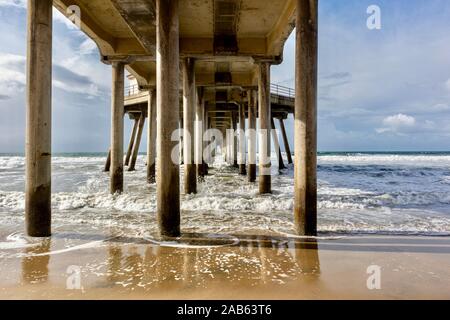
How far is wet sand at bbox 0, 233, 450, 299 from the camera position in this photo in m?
2.75

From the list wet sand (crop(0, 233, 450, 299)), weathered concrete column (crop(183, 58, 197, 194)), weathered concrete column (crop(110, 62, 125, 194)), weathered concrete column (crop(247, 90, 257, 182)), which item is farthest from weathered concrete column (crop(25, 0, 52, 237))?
weathered concrete column (crop(247, 90, 257, 182))

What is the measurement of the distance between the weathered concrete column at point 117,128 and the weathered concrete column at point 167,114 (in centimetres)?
527

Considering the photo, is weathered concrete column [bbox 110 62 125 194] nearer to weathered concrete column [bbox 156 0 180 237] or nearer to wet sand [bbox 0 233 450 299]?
wet sand [bbox 0 233 450 299]

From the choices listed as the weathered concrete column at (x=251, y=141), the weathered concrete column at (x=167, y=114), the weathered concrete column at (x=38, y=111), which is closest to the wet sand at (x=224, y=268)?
the weathered concrete column at (x=167, y=114)

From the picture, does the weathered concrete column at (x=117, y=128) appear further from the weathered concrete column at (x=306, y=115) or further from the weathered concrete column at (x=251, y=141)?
the weathered concrete column at (x=306, y=115)

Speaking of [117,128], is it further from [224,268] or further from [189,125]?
[224,268]

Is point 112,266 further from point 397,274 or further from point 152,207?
point 152,207

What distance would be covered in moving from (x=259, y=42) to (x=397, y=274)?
8256mm

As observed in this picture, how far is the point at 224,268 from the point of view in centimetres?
335

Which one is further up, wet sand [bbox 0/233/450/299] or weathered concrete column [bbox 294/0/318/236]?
weathered concrete column [bbox 294/0/318/236]

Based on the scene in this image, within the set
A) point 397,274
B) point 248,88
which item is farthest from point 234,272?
point 248,88

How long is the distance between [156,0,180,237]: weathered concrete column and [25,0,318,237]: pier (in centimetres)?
2

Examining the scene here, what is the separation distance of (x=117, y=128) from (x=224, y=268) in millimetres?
7359

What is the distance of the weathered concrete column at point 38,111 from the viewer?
445 cm
